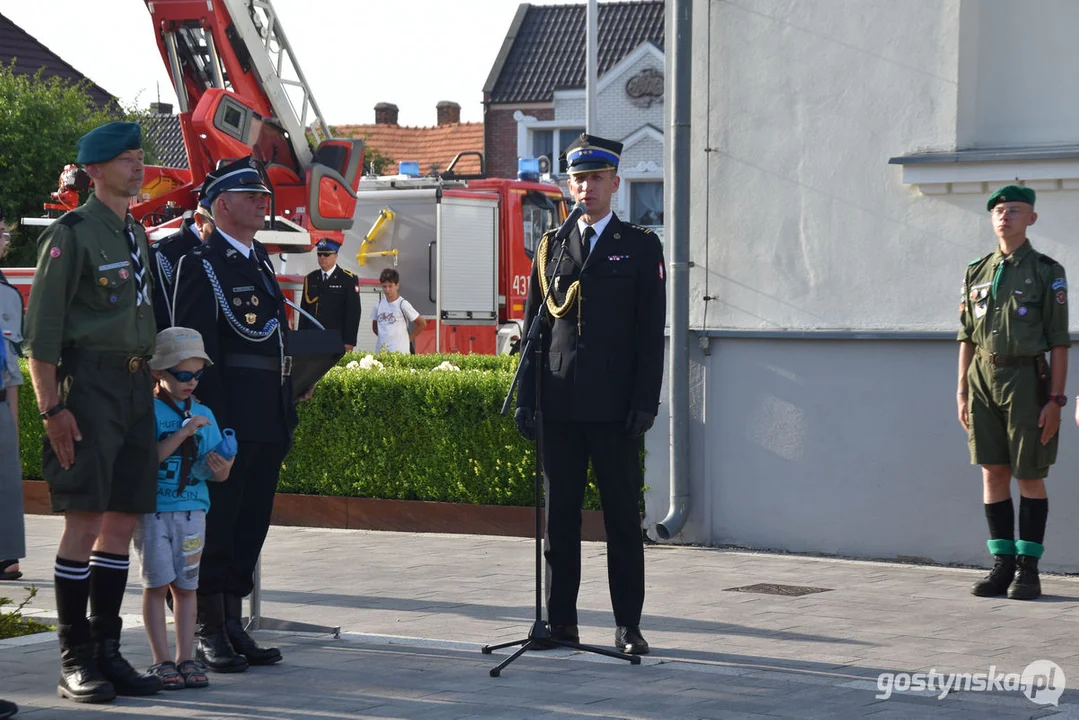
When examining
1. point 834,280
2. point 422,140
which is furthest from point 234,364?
point 422,140

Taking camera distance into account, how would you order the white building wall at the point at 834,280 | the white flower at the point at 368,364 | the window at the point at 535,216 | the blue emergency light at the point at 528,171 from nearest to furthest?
the white building wall at the point at 834,280
the white flower at the point at 368,364
the window at the point at 535,216
the blue emergency light at the point at 528,171

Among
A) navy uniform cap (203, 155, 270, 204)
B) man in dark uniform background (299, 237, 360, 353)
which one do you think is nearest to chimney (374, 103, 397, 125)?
man in dark uniform background (299, 237, 360, 353)

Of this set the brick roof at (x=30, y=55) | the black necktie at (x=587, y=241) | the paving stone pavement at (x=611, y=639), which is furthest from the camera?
the brick roof at (x=30, y=55)

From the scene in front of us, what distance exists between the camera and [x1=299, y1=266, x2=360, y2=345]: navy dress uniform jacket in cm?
1481

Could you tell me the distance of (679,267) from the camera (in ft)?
32.9

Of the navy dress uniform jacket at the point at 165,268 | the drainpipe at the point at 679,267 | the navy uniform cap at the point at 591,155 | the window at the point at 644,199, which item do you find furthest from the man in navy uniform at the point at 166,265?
the window at the point at 644,199

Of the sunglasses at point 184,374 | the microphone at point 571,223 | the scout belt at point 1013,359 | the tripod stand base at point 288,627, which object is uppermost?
the microphone at point 571,223

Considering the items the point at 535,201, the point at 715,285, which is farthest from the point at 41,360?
the point at 535,201

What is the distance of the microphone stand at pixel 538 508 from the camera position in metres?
6.59

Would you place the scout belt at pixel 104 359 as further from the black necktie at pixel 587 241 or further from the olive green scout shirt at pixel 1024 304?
the olive green scout shirt at pixel 1024 304

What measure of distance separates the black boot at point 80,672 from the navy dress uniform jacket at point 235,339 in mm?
→ 1015

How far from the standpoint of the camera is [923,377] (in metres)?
9.26

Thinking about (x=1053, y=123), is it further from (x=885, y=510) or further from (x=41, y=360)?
(x=41, y=360)

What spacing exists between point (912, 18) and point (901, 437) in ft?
7.90
